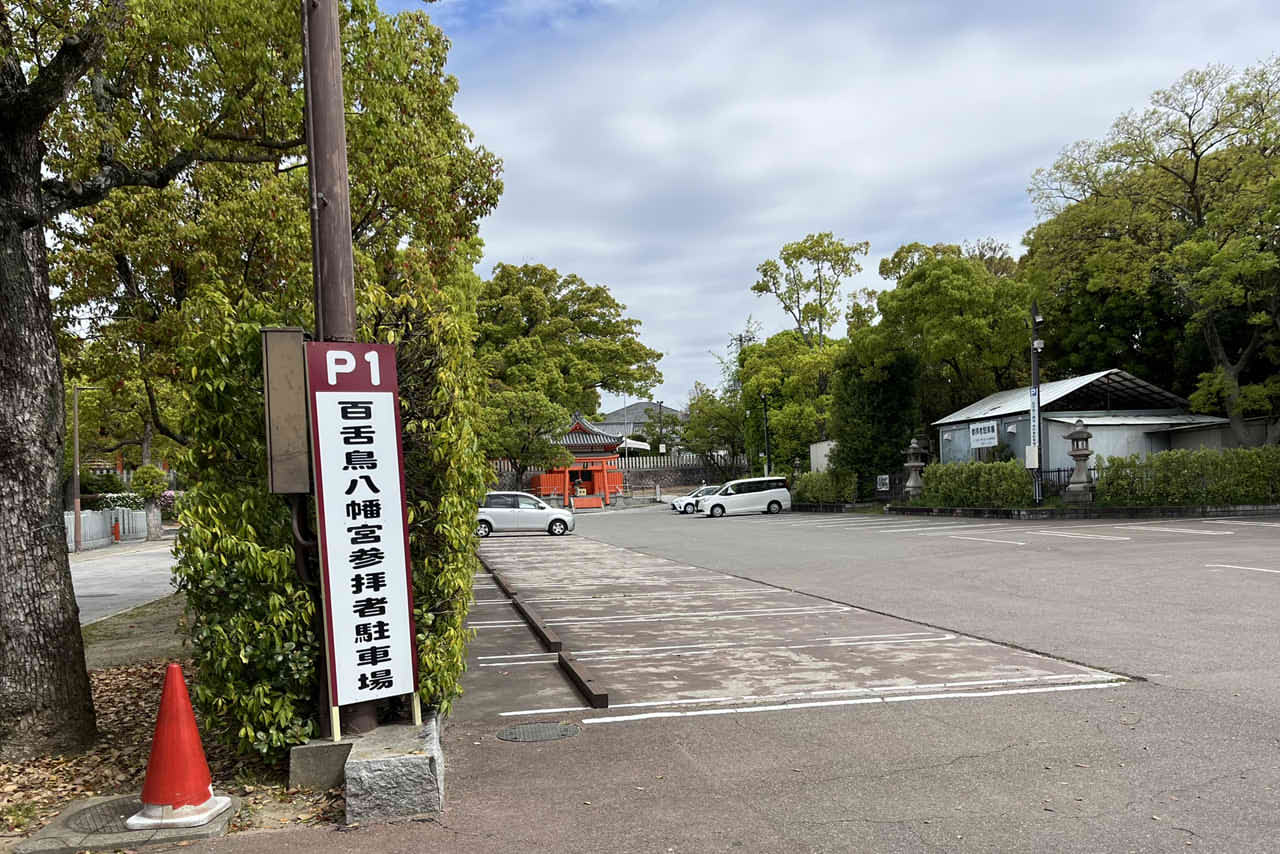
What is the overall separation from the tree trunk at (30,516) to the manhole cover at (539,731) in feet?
8.43

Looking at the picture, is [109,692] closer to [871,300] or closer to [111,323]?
[111,323]

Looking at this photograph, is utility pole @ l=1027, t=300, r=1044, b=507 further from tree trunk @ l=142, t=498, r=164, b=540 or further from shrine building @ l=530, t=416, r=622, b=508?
tree trunk @ l=142, t=498, r=164, b=540

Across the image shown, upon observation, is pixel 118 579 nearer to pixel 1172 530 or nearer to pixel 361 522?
pixel 361 522

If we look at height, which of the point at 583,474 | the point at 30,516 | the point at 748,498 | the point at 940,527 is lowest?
the point at 940,527

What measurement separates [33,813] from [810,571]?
1216 centimetres

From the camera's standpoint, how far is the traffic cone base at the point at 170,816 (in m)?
4.17

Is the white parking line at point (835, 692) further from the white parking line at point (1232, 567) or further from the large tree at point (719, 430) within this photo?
the large tree at point (719, 430)

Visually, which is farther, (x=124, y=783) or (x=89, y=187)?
(x=89, y=187)

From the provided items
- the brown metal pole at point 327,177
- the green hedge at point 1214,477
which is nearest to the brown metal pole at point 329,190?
the brown metal pole at point 327,177

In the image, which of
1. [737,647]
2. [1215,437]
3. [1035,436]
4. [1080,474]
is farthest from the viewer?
[1215,437]

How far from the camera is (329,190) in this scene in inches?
197

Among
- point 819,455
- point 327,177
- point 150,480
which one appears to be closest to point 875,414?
point 819,455

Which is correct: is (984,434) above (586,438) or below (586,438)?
below

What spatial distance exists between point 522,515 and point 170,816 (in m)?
26.0
